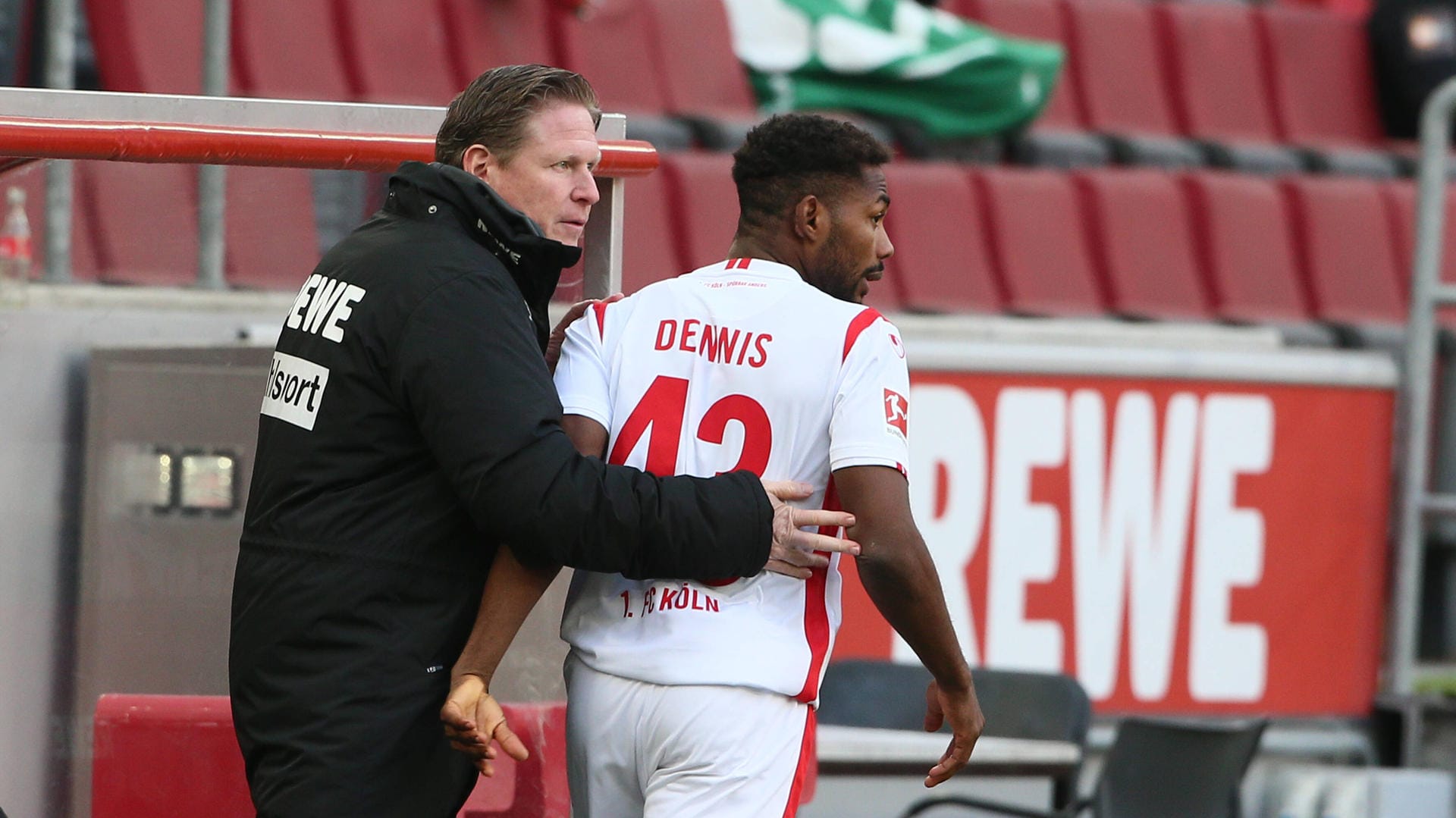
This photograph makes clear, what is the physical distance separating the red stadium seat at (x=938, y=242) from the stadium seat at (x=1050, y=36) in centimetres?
96

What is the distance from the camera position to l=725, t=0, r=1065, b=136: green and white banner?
7.32 metres

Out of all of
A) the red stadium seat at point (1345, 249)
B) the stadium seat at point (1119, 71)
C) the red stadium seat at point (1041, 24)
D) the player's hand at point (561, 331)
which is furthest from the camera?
the stadium seat at point (1119, 71)

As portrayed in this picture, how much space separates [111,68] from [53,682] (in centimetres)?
369

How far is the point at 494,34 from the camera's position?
22.0 feet

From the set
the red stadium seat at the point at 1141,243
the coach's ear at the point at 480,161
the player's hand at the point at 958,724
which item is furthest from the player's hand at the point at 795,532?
the red stadium seat at the point at 1141,243

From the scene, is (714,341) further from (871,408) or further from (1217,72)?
(1217,72)

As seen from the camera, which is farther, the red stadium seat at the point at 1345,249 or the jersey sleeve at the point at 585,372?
the red stadium seat at the point at 1345,249

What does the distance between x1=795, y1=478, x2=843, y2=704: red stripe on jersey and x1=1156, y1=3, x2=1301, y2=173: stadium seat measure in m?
6.58

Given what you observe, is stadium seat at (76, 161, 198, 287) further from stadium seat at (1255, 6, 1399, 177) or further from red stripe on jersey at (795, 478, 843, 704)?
stadium seat at (1255, 6, 1399, 177)

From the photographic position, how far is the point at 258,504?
2.02m

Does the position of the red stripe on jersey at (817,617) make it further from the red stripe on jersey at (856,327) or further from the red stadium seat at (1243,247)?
the red stadium seat at (1243,247)

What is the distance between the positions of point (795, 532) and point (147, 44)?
4.37 m

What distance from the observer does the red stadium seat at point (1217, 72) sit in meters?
8.49

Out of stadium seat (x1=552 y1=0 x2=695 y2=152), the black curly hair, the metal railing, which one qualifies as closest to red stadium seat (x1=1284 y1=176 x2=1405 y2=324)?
the metal railing
